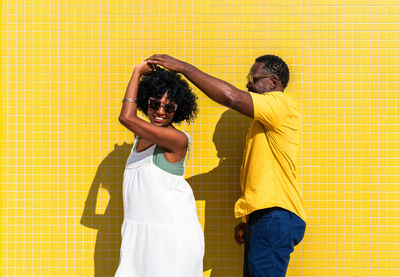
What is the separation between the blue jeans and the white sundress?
1.16 feet

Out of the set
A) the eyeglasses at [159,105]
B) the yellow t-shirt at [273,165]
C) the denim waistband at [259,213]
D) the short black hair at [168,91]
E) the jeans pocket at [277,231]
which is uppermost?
the short black hair at [168,91]

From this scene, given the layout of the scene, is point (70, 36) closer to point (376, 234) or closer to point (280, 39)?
point (280, 39)

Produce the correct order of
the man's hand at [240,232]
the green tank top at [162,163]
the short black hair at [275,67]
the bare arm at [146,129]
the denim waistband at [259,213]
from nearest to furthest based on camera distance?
1. the bare arm at [146,129]
2. the green tank top at [162,163]
3. the denim waistband at [259,213]
4. the short black hair at [275,67]
5. the man's hand at [240,232]

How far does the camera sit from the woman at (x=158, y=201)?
2066 mm

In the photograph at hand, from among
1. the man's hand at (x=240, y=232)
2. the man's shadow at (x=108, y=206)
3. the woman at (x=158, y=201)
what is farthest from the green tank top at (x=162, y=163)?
the man's shadow at (x=108, y=206)

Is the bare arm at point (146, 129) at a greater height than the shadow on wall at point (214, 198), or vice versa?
the bare arm at point (146, 129)

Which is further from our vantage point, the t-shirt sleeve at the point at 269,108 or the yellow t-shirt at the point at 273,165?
the yellow t-shirt at the point at 273,165

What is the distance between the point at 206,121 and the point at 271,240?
1.13 m

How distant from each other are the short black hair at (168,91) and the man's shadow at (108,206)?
0.77 m

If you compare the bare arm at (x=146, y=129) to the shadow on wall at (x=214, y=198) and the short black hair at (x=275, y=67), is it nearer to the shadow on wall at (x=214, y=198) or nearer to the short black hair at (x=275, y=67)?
the short black hair at (x=275, y=67)

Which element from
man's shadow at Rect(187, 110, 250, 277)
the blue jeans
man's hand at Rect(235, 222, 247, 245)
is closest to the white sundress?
the blue jeans

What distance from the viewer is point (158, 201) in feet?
6.82

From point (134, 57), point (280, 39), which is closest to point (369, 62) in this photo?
point (280, 39)

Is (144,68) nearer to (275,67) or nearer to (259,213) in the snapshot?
(275,67)
